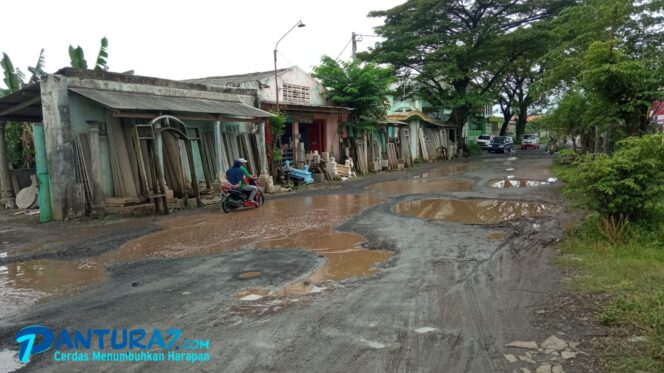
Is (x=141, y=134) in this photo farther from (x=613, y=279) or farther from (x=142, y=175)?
(x=613, y=279)

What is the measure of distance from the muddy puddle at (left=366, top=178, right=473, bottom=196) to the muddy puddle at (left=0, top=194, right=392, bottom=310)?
3.13 m

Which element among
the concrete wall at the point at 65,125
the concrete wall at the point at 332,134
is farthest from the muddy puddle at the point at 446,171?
the concrete wall at the point at 65,125

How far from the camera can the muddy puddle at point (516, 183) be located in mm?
15858

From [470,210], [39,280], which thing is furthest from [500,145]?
[39,280]

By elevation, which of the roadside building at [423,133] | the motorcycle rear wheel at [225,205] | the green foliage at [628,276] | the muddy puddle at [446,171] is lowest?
the green foliage at [628,276]

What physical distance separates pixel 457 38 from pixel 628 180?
27.3 metres

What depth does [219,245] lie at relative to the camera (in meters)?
8.27

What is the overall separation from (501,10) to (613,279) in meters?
31.1

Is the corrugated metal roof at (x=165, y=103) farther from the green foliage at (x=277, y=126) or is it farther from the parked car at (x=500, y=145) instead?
the parked car at (x=500, y=145)

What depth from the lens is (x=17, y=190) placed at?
14.9 m

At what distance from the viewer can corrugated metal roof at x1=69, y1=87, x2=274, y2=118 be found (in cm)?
1163

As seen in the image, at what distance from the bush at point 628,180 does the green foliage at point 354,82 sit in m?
16.0

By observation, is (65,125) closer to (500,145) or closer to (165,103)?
(165,103)

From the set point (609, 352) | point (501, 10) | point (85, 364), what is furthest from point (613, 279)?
point (501, 10)
